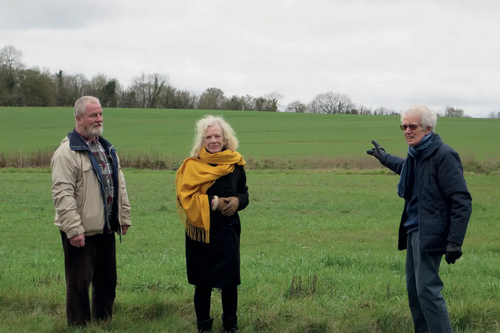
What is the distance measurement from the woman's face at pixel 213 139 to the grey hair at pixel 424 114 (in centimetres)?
166

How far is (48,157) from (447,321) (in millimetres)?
32614

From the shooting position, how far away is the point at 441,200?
399cm

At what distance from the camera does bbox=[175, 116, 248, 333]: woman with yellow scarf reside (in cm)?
450

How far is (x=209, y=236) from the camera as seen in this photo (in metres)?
4.53

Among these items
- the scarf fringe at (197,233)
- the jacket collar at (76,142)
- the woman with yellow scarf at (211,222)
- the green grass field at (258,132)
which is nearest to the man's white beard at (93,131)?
the jacket collar at (76,142)

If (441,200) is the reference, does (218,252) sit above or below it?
below

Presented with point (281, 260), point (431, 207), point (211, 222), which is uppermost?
point (431, 207)

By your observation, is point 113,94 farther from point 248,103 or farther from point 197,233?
point 197,233

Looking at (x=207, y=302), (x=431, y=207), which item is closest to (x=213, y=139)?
(x=207, y=302)

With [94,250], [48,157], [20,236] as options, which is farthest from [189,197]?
[48,157]

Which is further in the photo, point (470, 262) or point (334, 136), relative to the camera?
point (334, 136)

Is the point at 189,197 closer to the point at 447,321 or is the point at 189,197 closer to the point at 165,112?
the point at 447,321

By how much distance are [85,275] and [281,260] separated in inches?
149

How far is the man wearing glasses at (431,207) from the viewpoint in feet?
12.8
